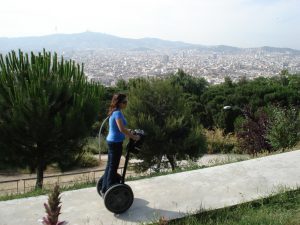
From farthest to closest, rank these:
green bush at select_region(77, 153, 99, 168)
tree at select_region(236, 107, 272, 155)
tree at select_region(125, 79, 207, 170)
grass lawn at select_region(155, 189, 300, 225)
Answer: green bush at select_region(77, 153, 99, 168) → tree at select_region(125, 79, 207, 170) → tree at select_region(236, 107, 272, 155) → grass lawn at select_region(155, 189, 300, 225)

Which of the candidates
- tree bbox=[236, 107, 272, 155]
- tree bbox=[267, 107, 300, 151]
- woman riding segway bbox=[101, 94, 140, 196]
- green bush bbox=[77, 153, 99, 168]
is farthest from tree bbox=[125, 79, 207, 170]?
woman riding segway bbox=[101, 94, 140, 196]

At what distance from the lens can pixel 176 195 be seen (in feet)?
20.0

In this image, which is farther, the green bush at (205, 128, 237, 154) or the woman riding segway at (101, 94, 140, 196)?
the green bush at (205, 128, 237, 154)

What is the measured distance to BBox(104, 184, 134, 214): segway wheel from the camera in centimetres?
529

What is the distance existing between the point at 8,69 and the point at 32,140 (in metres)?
2.16

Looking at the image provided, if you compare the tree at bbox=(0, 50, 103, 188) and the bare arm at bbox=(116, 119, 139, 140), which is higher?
A: the bare arm at bbox=(116, 119, 139, 140)

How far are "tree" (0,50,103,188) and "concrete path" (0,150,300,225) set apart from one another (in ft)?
19.3

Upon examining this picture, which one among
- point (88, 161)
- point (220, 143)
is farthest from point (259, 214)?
point (220, 143)

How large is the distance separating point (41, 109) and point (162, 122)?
6114 millimetres

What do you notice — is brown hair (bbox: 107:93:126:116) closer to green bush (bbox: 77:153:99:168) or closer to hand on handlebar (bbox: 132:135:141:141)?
hand on handlebar (bbox: 132:135:141:141)

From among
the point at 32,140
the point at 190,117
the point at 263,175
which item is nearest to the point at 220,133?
the point at 190,117

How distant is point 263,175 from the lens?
6973mm

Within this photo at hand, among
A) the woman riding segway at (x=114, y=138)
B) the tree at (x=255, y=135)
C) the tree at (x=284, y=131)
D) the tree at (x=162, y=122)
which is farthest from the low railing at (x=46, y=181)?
the tree at (x=284, y=131)

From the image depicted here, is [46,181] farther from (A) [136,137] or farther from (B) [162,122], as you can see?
(A) [136,137]
